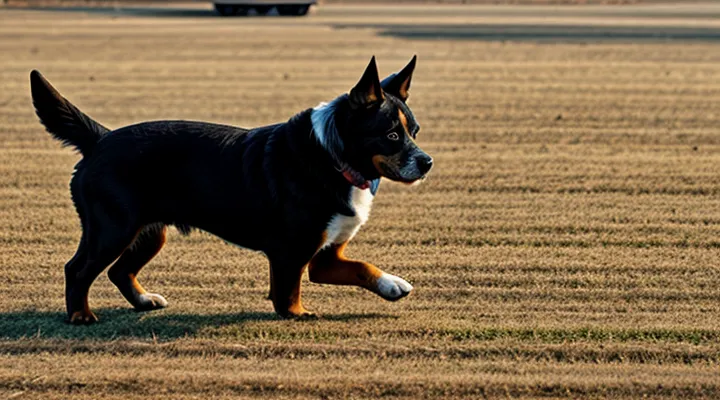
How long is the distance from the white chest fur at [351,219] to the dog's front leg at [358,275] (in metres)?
0.21

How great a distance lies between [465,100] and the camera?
1644 centimetres

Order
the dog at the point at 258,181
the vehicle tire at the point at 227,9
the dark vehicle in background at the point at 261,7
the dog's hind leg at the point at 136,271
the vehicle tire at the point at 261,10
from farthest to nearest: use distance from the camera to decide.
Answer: the vehicle tire at the point at 261,10, the vehicle tire at the point at 227,9, the dark vehicle in background at the point at 261,7, the dog's hind leg at the point at 136,271, the dog at the point at 258,181

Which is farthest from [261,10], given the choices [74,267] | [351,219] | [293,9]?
[351,219]

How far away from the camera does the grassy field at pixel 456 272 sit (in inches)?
226

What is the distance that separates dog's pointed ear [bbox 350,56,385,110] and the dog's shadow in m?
1.32

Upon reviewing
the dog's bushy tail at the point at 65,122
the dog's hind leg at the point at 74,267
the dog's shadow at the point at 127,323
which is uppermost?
the dog's bushy tail at the point at 65,122

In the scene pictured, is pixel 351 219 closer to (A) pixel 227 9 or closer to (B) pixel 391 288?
(B) pixel 391 288

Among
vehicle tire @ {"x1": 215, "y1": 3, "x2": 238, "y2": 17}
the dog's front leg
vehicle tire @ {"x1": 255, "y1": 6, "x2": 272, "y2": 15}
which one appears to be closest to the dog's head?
the dog's front leg

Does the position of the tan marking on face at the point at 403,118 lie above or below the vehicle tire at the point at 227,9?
above

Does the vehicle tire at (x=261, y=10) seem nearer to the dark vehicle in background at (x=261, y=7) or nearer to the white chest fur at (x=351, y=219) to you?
the dark vehicle in background at (x=261, y=7)

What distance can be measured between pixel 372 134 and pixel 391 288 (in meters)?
0.99

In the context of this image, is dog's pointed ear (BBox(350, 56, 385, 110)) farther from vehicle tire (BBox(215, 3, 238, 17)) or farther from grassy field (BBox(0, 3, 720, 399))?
vehicle tire (BBox(215, 3, 238, 17))

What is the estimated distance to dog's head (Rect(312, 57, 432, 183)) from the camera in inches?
242

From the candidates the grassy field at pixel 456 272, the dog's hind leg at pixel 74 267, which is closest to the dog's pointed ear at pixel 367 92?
the grassy field at pixel 456 272
